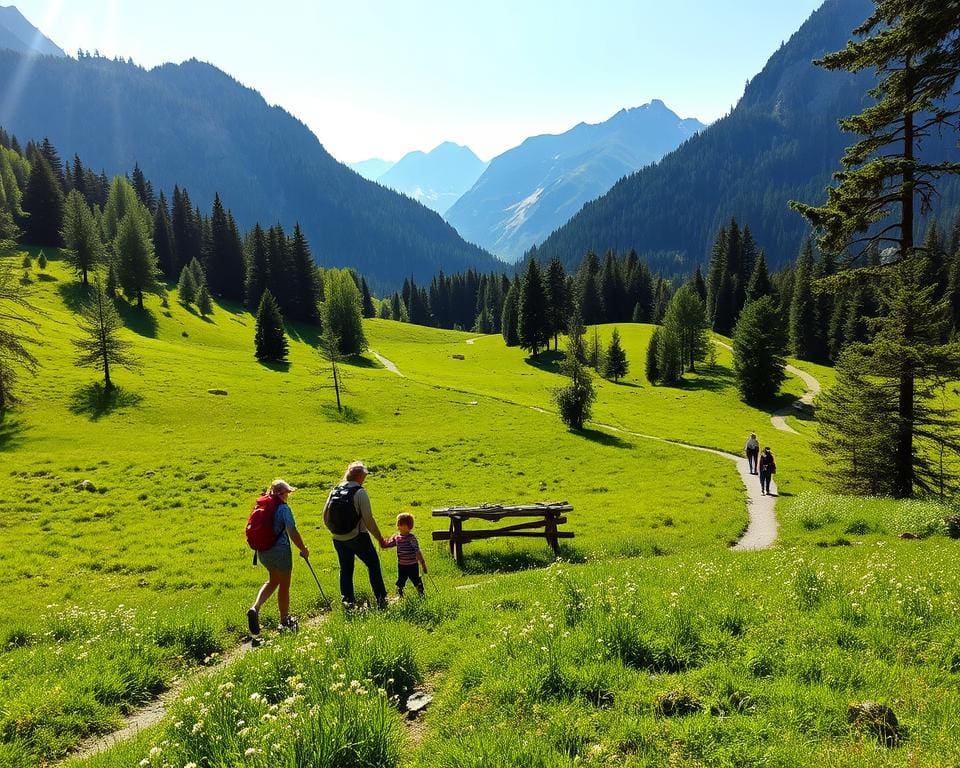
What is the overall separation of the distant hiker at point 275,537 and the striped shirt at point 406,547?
194cm

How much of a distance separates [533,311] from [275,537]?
273ft

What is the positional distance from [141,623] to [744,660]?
34.1ft

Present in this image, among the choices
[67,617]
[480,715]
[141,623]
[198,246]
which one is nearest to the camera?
[480,715]

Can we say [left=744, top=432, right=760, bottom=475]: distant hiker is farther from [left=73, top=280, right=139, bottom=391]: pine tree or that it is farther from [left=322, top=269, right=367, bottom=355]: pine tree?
[left=322, top=269, right=367, bottom=355]: pine tree

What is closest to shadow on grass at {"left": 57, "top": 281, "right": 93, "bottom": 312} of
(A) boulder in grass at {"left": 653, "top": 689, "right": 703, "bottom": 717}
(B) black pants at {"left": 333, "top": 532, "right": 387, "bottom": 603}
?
(B) black pants at {"left": 333, "top": 532, "right": 387, "bottom": 603}

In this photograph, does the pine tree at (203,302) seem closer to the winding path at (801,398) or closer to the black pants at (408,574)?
the winding path at (801,398)

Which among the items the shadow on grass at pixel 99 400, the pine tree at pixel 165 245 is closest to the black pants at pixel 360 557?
the shadow on grass at pixel 99 400

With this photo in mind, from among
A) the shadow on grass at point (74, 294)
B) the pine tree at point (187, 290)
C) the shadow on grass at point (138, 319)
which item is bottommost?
the shadow on grass at point (138, 319)

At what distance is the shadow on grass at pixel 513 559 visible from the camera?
1518 centimetres

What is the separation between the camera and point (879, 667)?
5797 mm

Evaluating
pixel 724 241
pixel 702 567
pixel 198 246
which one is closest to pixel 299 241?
pixel 198 246

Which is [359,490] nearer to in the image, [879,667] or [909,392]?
[879,667]

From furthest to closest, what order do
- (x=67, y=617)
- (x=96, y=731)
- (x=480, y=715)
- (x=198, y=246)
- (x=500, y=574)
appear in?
(x=198, y=246), (x=500, y=574), (x=67, y=617), (x=96, y=731), (x=480, y=715)

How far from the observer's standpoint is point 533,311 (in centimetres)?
9069
